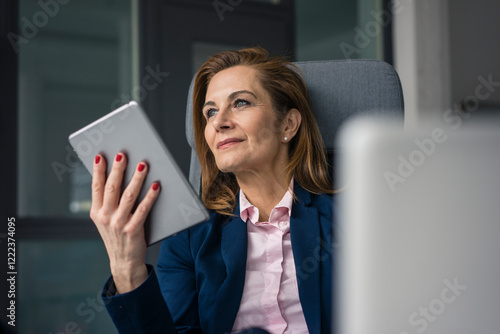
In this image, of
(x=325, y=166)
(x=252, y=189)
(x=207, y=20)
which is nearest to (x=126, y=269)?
(x=252, y=189)

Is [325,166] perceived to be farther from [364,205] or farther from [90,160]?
[364,205]

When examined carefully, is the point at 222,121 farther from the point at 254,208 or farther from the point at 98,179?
the point at 98,179

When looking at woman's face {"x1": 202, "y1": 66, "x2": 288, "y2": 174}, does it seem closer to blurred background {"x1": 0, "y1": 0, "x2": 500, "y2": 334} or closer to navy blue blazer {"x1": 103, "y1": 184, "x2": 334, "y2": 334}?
navy blue blazer {"x1": 103, "y1": 184, "x2": 334, "y2": 334}

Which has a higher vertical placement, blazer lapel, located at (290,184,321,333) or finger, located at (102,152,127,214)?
finger, located at (102,152,127,214)

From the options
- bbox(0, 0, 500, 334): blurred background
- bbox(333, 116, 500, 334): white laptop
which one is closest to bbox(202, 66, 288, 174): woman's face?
bbox(333, 116, 500, 334): white laptop

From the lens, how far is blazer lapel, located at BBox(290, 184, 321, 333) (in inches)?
44.7

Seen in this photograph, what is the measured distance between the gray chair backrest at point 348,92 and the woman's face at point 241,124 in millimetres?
135

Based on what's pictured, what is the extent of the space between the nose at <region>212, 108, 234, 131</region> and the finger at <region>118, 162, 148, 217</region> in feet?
1.35

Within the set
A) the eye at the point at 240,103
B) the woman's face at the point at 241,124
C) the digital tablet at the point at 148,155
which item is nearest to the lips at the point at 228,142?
the woman's face at the point at 241,124

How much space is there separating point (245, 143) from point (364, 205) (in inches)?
39.3

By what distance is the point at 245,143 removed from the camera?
4.37 feet

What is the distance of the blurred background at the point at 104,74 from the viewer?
2828 millimetres

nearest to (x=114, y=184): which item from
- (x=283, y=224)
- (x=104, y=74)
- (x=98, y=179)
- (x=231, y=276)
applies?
(x=98, y=179)

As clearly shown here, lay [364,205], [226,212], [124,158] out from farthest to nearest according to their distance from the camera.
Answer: [226,212] < [124,158] < [364,205]
